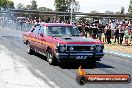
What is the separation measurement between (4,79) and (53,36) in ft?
13.5

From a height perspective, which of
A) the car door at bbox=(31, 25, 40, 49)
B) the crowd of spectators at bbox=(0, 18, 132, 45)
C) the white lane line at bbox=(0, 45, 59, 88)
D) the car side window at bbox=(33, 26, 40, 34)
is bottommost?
the crowd of spectators at bbox=(0, 18, 132, 45)

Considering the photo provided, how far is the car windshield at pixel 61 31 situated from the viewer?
13700 millimetres

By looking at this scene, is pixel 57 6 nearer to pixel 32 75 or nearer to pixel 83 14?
pixel 83 14

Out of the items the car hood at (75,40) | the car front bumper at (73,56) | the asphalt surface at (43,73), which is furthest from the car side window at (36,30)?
the car front bumper at (73,56)

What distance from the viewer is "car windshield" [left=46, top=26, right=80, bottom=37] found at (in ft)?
44.9

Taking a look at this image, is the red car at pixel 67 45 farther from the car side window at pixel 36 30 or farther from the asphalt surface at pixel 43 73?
the car side window at pixel 36 30

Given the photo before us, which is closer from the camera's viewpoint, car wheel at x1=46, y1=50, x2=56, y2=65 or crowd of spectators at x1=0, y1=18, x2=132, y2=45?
car wheel at x1=46, y1=50, x2=56, y2=65

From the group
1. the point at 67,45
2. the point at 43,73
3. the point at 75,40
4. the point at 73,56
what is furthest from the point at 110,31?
the point at 43,73

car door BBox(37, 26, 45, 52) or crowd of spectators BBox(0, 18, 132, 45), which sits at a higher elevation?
car door BBox(37, 26, 45, 52)

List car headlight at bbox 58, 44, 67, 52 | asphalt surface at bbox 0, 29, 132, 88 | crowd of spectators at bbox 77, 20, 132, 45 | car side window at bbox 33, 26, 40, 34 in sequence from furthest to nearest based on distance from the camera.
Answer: crowd of spectators at bbox 77, 20, 132, 45 < car side window at bbox 33, 26, 40, 34 < car headlight at bbox 58, 44, 67, 52 < asphalt surface at bbox 0, 29, 132, 88

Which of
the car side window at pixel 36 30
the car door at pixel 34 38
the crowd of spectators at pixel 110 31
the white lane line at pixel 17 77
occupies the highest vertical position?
the car side window at pixel 36 30

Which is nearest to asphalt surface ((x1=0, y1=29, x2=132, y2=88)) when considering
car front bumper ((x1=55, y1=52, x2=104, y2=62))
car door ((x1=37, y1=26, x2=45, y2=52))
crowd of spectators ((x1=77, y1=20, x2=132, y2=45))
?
car front bumper ((x1=55, y1=52, x2=104, y2=62))

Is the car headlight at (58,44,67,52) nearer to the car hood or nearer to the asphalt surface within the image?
the car hood

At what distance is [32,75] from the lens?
1046cm
